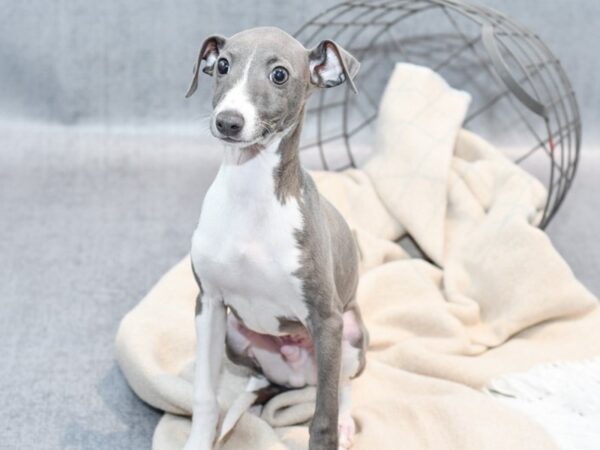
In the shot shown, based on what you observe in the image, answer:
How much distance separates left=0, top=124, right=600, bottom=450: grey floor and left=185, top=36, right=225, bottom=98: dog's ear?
72cm

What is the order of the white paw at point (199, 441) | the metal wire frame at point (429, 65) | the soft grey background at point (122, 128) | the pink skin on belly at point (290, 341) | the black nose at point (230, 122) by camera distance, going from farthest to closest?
1. the metal wire frame at point (429, 65)
2. the soft grey background at point (122, 128)
3. the pink skin on belly at point (290, 341)
4. the white paw at point (199, 441)
5. the black nose at point (230, 122)

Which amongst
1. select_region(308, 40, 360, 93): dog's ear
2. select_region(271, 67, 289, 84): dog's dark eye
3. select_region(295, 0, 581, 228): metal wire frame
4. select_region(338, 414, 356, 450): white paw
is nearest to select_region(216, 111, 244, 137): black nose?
select_region(271, 67, 289, 84): dog's dark eye

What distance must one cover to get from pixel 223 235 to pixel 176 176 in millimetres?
1553

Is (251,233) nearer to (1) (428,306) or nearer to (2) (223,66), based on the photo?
(2) (223,66)

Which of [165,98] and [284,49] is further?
[165,98]

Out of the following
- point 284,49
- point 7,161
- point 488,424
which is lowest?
point 7,161

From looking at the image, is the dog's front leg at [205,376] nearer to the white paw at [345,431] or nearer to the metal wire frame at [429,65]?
the white paw at [345,431]

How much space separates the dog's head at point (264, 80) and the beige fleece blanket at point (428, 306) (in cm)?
64

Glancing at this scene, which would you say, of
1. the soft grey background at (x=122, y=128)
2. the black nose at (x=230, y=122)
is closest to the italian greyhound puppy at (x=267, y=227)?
the black nose at (x=230, y=122)

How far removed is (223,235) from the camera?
5.09 ft

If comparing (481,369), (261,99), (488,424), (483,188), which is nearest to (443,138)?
(483,188)

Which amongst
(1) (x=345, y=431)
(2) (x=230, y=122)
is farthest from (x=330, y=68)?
(1) (x=345, y=431)

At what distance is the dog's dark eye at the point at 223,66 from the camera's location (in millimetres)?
1452

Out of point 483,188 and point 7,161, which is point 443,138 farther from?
point 7,161
